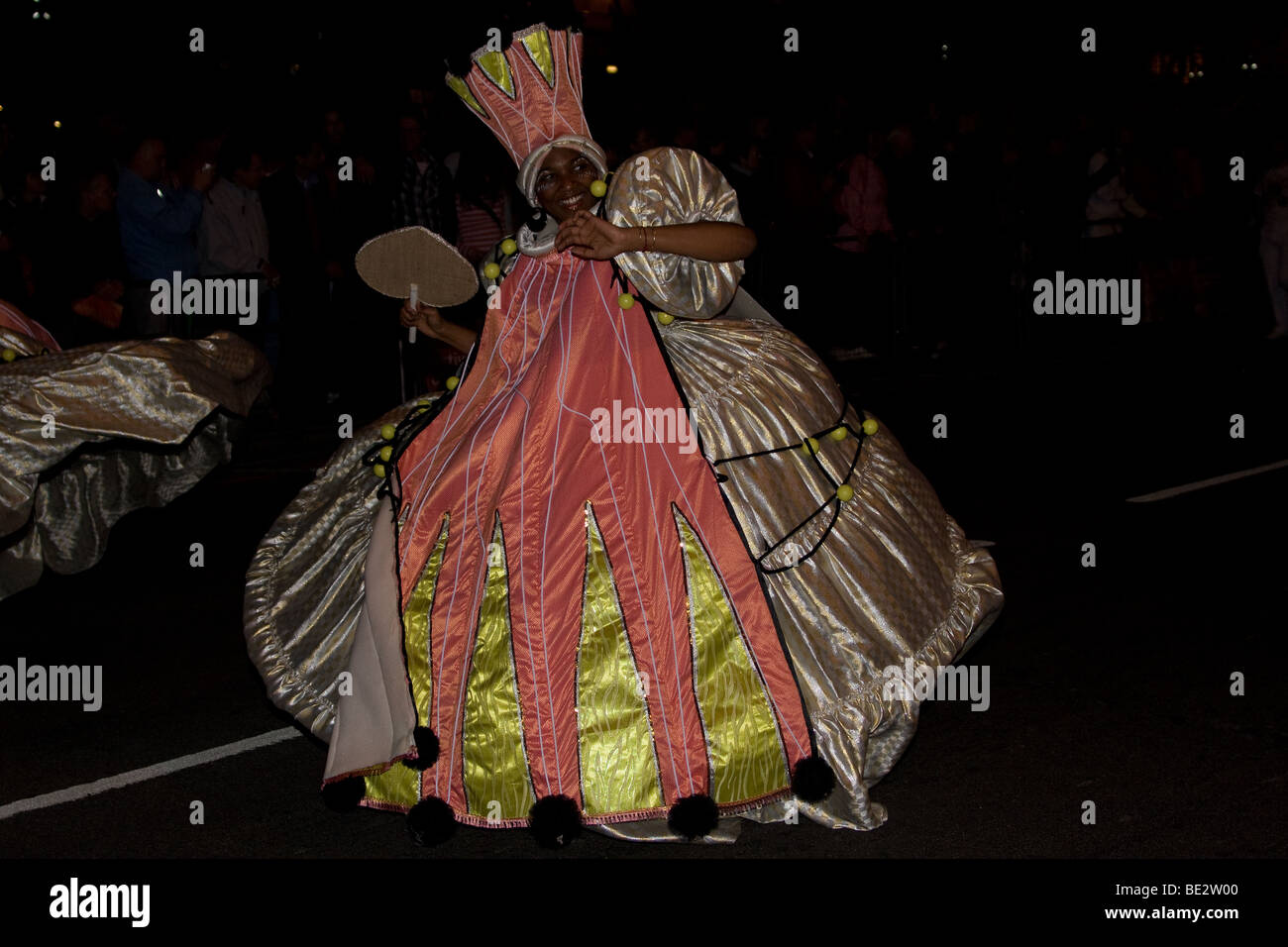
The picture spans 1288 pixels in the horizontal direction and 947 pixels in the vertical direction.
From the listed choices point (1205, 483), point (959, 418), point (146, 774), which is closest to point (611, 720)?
point (146, 774)

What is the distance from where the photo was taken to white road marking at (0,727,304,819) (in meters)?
4.07

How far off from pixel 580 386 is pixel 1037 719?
5.92 ft

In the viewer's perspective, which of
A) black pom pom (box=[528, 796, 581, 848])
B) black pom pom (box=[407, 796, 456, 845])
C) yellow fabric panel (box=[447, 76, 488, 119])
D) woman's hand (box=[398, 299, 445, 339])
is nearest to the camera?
black pom pom (box=[528, 796, 581, 848])

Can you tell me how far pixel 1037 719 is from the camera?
455 centimetres

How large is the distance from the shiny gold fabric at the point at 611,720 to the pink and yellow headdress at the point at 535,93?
114 centimetres

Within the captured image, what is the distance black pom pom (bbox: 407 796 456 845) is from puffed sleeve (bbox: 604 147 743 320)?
1306mm

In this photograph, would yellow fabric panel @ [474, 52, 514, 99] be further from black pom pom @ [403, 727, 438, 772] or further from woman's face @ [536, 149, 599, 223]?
black pom pom @ [403, 727, 438, 772]

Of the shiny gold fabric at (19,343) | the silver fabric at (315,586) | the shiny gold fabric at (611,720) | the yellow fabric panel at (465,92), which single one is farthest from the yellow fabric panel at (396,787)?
the shiny gold fabric at (19,343)

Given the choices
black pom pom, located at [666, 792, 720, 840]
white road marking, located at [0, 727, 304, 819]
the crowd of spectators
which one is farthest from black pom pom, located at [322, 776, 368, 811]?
the crowd of spectators

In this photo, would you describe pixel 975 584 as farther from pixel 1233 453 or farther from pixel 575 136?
pixel 1233 453

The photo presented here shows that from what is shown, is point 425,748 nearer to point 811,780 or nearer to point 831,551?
point 811,780

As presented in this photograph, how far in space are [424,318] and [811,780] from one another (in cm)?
163

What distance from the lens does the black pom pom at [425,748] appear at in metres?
3.57

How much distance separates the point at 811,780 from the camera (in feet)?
11.6
